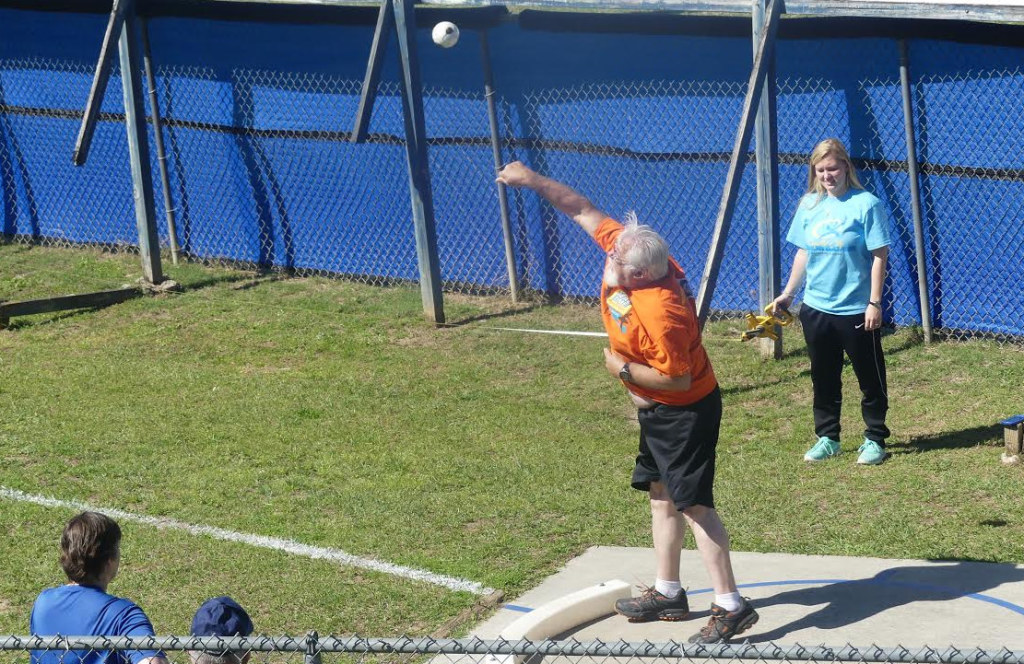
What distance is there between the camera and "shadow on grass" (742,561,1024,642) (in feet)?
19.7

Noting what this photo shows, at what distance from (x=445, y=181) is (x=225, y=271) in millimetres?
2412

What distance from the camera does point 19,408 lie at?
9.48 m

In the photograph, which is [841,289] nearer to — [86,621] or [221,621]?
[221,621]

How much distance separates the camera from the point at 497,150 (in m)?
11.7

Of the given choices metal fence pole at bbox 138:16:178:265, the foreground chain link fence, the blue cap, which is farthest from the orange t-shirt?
metal fence pole at bbox 138:16:178:265

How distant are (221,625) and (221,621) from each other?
13mm

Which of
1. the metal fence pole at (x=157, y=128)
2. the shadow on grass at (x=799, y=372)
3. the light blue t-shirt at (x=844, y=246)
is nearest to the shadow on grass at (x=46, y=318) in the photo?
the metal fence pole at (x=157, y=128)

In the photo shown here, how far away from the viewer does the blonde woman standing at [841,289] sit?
25.9 ft

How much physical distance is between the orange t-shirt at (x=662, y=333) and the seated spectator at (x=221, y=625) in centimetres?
196

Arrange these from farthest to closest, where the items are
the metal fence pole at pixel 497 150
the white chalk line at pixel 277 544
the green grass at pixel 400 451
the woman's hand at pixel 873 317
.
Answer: the metal fence pole at pixel 497 150 < the woman's hand at pixel 873 317 < the green grass at pixel 400 451 < the white chalk line at pixel 277 544

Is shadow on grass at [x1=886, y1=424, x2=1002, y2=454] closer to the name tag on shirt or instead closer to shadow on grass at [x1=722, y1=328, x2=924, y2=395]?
shadow on grass at [x1=722, y1=328, x2=924, y2=395]

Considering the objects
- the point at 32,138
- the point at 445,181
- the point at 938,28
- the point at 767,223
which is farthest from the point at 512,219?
the point at 32,138

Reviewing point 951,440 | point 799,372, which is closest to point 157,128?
point 799,372

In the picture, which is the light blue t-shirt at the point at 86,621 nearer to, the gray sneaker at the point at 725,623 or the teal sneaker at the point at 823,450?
the gray sneaker at the point at 725,623
